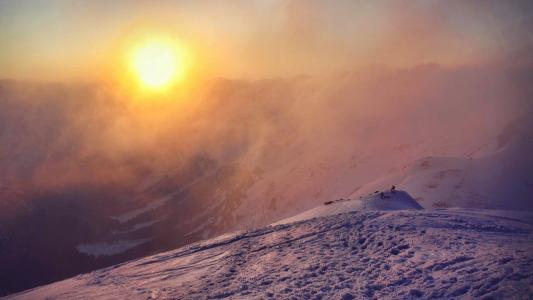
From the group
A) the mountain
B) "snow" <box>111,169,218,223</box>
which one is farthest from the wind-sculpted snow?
"snow" <box>111,169,218,223</box>

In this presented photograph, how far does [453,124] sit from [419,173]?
22.8 metres

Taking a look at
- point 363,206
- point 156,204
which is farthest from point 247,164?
point 363,206

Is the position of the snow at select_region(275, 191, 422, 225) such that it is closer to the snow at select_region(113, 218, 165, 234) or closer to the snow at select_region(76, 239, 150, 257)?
the snow at select_region(76, 239, 150, 257)

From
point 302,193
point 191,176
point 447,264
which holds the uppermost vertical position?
point 191,176

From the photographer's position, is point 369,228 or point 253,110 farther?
point 253,110

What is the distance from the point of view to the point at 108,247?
48219mm

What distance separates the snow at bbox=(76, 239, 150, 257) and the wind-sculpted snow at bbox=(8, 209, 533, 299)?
Answer: 3565 centimetres

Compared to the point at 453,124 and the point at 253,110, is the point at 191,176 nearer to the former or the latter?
the point at 253,110

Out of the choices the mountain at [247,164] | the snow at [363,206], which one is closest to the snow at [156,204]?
the mountain at [247,164]

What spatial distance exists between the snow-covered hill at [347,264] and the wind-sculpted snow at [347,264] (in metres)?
0.02

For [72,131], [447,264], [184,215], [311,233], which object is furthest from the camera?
[72,131]

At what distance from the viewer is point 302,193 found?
50156mm

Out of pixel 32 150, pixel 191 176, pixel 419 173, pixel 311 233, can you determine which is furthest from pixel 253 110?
pixel 311 233

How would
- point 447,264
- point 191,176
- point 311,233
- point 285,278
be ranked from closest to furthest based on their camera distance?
1. point 447,264
2. point 285,278
3. point 311,233
4. point 191,176
